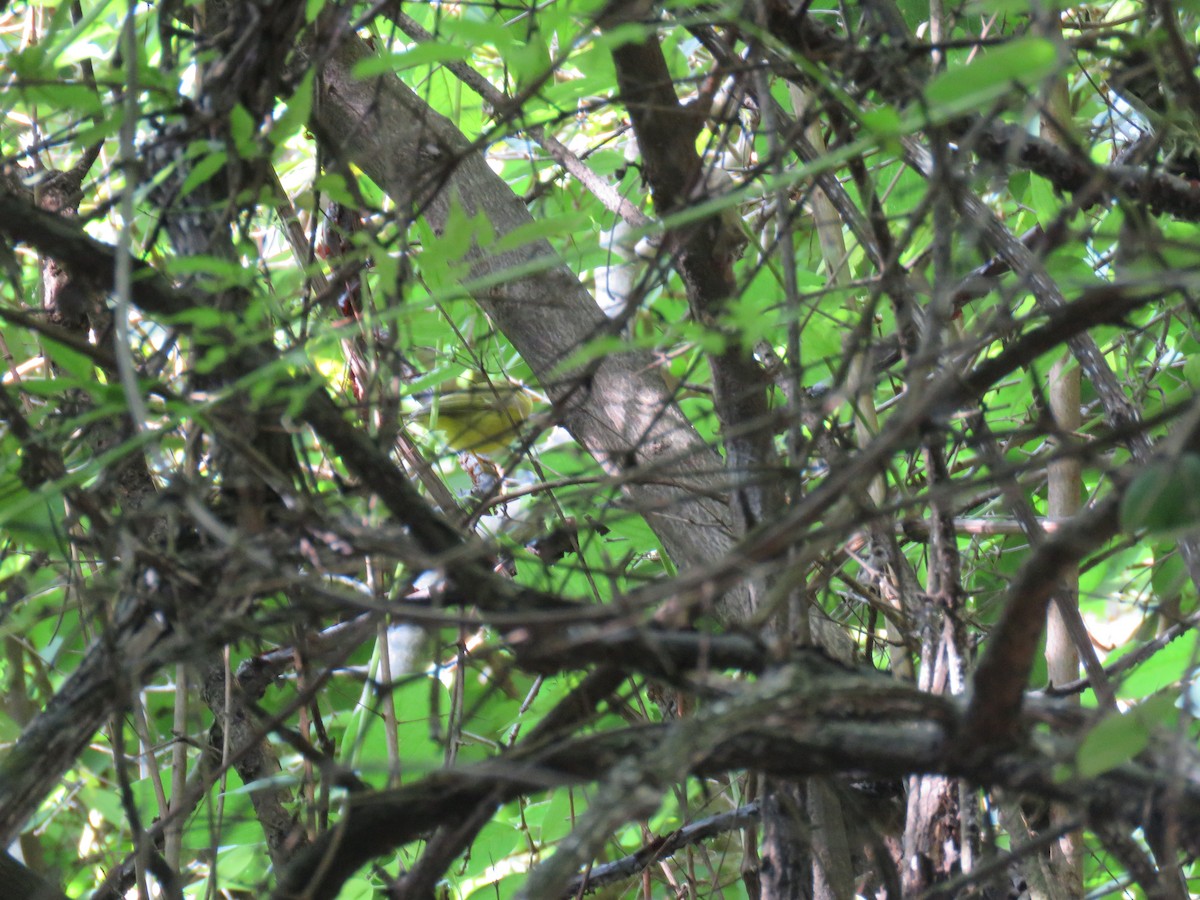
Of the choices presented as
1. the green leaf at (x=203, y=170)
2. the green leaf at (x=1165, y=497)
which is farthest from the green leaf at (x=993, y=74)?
the green leaf at (x=203, y=170)

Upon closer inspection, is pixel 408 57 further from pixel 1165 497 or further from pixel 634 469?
pixel 1165 497

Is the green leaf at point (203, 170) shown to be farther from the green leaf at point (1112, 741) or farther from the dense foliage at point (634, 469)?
the green leaf at point (1112, 741)

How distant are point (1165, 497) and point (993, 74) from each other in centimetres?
15

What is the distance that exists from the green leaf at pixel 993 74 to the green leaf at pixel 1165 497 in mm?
138

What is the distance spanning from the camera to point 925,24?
1287 mm

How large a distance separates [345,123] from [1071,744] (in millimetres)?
844

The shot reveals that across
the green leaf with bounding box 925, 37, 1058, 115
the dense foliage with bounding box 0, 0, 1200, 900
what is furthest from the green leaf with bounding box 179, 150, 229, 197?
the green leaf with bounding box 925, 37, 1058, 115

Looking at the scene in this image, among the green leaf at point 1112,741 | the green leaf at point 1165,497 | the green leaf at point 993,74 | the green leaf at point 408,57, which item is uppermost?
the green leaf at point 408,57

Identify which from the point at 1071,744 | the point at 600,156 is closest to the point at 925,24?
the point at 600,156

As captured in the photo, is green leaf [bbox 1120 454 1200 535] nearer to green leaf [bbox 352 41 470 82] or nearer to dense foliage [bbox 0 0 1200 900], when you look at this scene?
dense foliage [bbox 0 0 1200 900]

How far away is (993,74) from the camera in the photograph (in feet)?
1.19

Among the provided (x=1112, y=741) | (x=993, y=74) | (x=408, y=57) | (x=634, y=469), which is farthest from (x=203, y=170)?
(x=1112, y=741)

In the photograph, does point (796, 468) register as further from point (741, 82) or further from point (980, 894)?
point (980, 894)

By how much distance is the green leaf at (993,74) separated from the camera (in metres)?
0.36
